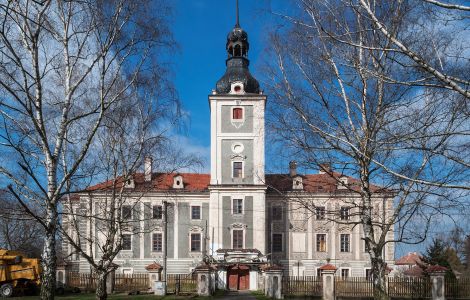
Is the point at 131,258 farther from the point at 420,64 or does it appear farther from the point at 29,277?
the point at 420,64

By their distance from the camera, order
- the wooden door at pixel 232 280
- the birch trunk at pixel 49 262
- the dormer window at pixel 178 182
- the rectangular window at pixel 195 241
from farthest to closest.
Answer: the dormer window at pixel 178 182
the rectangular window at pixel 195 241
the wooden door at pixel 232 280
the birch trunk at pixel 49 262

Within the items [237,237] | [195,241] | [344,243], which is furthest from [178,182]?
[344,243]

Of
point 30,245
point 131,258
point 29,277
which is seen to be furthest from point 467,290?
point 30,245

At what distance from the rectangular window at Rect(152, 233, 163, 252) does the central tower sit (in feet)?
16.8

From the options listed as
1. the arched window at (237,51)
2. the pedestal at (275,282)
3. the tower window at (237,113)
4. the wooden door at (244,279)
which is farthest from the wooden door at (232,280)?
the arched window at (237,51)

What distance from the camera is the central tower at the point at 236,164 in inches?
1580

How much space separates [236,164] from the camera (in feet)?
133

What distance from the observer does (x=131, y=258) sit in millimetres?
42719

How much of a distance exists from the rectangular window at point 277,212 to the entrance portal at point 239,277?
6549 millimetres

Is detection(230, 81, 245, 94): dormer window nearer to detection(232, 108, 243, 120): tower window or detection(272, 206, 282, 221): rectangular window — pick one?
detection(232, 108, 243, 120): tower window

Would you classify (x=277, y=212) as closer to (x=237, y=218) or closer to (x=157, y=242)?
(x=237, y=218)

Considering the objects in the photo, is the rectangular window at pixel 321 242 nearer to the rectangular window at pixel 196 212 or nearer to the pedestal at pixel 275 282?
the rectangular window at pixel 196 212

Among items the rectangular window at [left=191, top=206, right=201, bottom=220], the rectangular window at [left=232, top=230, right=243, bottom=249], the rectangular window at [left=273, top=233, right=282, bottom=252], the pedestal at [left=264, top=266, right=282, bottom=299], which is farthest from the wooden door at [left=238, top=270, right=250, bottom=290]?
the pedestal at [left=264, top=266, right=282, bottom=299]

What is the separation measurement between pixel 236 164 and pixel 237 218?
4.17 metres
